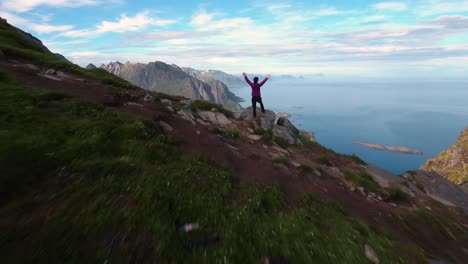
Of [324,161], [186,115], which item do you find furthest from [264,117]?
[186,115]

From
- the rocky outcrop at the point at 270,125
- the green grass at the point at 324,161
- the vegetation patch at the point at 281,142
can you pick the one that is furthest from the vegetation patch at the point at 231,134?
the green grass at the point at 324,161

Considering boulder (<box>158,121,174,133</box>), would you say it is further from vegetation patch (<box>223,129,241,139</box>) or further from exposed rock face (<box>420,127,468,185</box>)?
exposed rock face (<box>420,127,468,185</box>)

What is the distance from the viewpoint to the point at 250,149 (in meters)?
14.8

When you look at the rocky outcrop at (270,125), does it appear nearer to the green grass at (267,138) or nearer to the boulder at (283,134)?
the boulder at (283,134)

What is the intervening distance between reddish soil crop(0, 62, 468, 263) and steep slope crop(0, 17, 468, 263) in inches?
3.7

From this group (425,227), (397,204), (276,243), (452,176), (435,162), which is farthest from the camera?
(435,162)

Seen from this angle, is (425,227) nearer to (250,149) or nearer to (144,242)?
(250,149)

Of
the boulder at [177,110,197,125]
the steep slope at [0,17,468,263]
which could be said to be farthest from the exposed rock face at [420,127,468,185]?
the boulder at [177,110,197,125]

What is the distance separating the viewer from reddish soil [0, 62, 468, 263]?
10.4 m

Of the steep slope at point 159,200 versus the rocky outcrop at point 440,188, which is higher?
the steep slope at point 159,200

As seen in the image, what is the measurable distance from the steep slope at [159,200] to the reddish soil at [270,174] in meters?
0.09

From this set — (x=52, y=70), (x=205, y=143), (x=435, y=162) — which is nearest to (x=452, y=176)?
(x=435, y=162)

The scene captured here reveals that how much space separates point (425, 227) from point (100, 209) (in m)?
15.8

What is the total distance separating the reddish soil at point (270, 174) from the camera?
10398 mm
